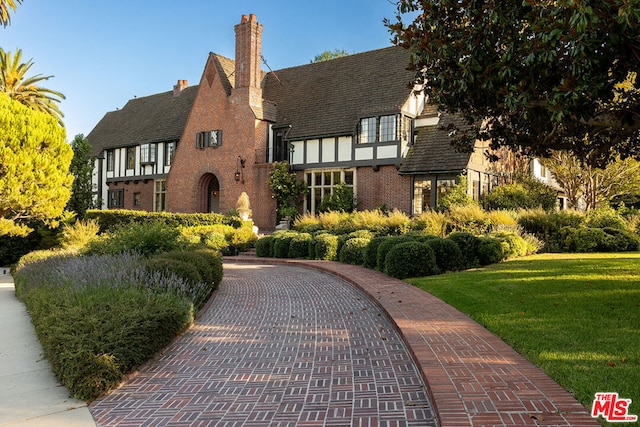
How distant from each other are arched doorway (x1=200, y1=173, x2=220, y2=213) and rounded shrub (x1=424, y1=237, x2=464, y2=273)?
65.0 ft

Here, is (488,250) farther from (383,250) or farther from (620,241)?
(620,241)

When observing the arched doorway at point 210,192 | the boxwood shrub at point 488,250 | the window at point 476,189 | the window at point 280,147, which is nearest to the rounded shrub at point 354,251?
the boxwood shrub at point 488,250

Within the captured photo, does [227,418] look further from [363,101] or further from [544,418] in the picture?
[363,101]

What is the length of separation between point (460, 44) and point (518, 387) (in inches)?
188

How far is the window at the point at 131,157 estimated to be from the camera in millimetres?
34125

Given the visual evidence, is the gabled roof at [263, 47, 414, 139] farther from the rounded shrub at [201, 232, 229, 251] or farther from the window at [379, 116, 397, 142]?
the rounded shrub at [201, 232, 229, 251]

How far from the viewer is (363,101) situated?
23.8 meters

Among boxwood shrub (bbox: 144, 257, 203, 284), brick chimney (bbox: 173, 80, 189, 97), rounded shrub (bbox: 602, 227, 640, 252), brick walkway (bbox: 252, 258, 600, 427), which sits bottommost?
brick walkway (bbox: 252, 258, 600, 427)

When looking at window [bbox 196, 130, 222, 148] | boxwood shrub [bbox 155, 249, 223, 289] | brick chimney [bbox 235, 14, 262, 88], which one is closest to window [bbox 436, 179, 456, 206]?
brick chimney [bbox 235, 14, 262, 88]

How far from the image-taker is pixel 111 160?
36.1 meters

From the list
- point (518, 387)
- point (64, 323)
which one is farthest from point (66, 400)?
point (518, 387)

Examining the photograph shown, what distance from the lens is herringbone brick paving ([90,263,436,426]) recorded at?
13.5 ft

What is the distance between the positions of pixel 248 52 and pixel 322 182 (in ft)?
27.6

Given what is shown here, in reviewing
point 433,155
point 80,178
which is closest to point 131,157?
point 80,178
